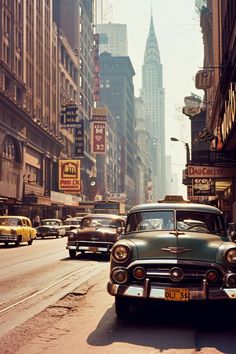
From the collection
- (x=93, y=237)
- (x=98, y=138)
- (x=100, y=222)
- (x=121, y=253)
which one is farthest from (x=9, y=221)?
(x=98, y=138)

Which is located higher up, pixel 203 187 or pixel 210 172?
pixel 210 172

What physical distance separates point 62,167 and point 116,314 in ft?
239

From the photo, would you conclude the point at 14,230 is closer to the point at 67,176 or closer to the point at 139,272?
the point at 139,272

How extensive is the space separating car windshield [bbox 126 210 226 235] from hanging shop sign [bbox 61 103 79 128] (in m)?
76.9

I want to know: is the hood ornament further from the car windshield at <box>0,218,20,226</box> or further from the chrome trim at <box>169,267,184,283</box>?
the car windshield at <box>0,218,20,226</box>

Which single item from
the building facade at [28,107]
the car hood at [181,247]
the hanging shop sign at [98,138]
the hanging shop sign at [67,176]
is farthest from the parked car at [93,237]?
the hanging shop sign at [98,138]

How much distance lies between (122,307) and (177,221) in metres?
1.85

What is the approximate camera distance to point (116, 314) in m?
8.48

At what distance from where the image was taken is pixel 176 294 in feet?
24.0

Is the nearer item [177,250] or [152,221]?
[177,250]

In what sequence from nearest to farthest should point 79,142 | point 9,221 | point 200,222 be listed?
1. point 200,222
2. point 9,221
3. point 79,142

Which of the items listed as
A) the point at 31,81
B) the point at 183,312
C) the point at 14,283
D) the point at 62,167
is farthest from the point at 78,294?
the point at 62,167

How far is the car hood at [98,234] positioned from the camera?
19.6 metres

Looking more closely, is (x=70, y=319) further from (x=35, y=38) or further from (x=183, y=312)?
(x=35, y=38)
